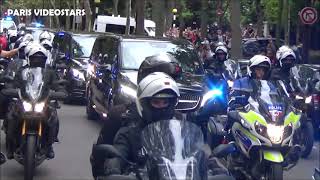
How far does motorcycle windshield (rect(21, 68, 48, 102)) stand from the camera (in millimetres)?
8250

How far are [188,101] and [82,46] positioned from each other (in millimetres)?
7389

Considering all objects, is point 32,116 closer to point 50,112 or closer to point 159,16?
point 50,112

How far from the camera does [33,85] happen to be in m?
8.38

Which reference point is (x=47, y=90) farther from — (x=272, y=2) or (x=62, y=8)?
(x=62, y=8)

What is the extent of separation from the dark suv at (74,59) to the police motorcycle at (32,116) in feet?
25.8

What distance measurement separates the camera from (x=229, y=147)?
5109 mm

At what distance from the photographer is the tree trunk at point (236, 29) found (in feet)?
72.1

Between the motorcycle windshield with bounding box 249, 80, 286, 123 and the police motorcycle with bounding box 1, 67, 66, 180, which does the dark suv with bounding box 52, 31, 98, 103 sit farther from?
the motorcycle windshield with bounding box 249, 80, 286, 123

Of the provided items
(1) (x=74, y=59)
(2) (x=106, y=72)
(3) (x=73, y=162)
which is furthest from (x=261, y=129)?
(1) (x=74, y=59)

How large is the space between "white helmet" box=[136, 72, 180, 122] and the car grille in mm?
6513

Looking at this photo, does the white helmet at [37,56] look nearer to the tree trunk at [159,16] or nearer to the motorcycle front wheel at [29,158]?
the motorcycle front wheel at [29,158]

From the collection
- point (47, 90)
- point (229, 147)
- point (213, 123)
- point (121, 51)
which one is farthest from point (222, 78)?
point (229, 147)

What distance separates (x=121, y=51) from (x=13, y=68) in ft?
8.27

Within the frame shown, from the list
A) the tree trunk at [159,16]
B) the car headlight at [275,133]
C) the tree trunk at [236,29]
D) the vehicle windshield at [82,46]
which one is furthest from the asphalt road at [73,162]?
the tree trunk at [159,16]
